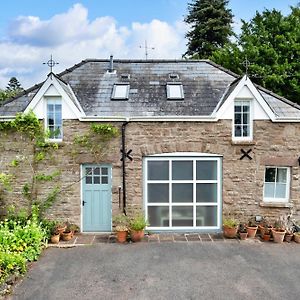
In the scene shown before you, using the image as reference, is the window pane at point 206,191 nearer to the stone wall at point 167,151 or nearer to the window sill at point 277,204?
the stone wall at point 167,151

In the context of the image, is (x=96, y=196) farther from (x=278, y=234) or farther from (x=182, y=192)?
(x=278, y=234)

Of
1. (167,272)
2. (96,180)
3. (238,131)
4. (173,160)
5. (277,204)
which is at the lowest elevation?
(167,272)

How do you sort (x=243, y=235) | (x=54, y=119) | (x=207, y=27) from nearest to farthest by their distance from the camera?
(x=243, y=235) < (x=54, y=119) < (x=207, y=27)

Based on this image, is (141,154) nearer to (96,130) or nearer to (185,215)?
(96,130)

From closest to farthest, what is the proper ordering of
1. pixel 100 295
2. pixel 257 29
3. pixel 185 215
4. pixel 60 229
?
pixel 100 295, pixel 60 229, pixel 185 215, pixel 257 29

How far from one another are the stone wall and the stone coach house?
0.12 ft

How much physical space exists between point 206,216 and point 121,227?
329 cm

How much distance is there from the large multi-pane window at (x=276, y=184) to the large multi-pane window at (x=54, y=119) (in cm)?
798

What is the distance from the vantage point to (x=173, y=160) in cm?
1257

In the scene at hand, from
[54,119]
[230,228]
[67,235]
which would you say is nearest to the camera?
[67,235]

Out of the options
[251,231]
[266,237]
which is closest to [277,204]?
[266,237]

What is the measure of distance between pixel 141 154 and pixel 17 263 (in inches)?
218

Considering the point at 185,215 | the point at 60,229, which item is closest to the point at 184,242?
the point at 185,215

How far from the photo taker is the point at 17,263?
897 centimetres
